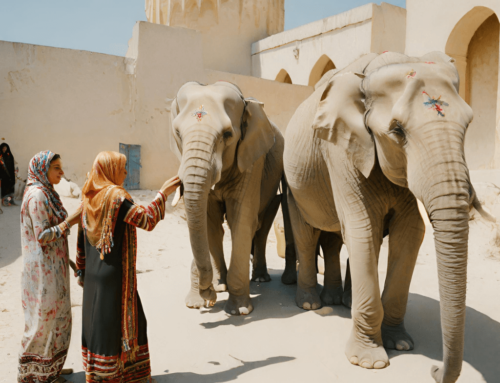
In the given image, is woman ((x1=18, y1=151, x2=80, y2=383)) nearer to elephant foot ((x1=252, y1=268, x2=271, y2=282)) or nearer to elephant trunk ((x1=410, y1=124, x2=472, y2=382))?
elephant trunk ((x1=410, y1=124, x2=472, y2=382))

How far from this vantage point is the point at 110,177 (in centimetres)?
313

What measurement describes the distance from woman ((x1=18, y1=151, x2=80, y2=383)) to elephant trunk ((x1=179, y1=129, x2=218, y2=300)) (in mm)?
1120

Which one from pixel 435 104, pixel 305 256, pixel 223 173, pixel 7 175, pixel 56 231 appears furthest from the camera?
pixel 7 175

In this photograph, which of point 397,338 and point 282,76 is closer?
point 397,338

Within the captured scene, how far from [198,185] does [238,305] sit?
1.63m

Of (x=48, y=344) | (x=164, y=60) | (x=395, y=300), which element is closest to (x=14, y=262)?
(x=48, y=344)

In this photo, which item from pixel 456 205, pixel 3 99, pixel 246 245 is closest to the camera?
pixel 456 205

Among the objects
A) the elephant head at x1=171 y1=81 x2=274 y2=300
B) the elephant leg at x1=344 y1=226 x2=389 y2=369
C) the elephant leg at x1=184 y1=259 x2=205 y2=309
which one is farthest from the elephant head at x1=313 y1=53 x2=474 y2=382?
the elephant leg at x1=184 y1=259 x2=205 y2=309

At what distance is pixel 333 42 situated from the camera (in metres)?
17.0

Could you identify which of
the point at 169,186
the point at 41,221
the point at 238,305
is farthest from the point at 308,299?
the point at 41,221

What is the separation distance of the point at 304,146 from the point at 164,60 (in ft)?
31.6

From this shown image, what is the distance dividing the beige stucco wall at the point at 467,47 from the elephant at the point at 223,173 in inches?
334

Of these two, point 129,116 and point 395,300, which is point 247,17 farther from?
point 395,300

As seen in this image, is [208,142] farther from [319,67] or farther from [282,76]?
[282,76]
